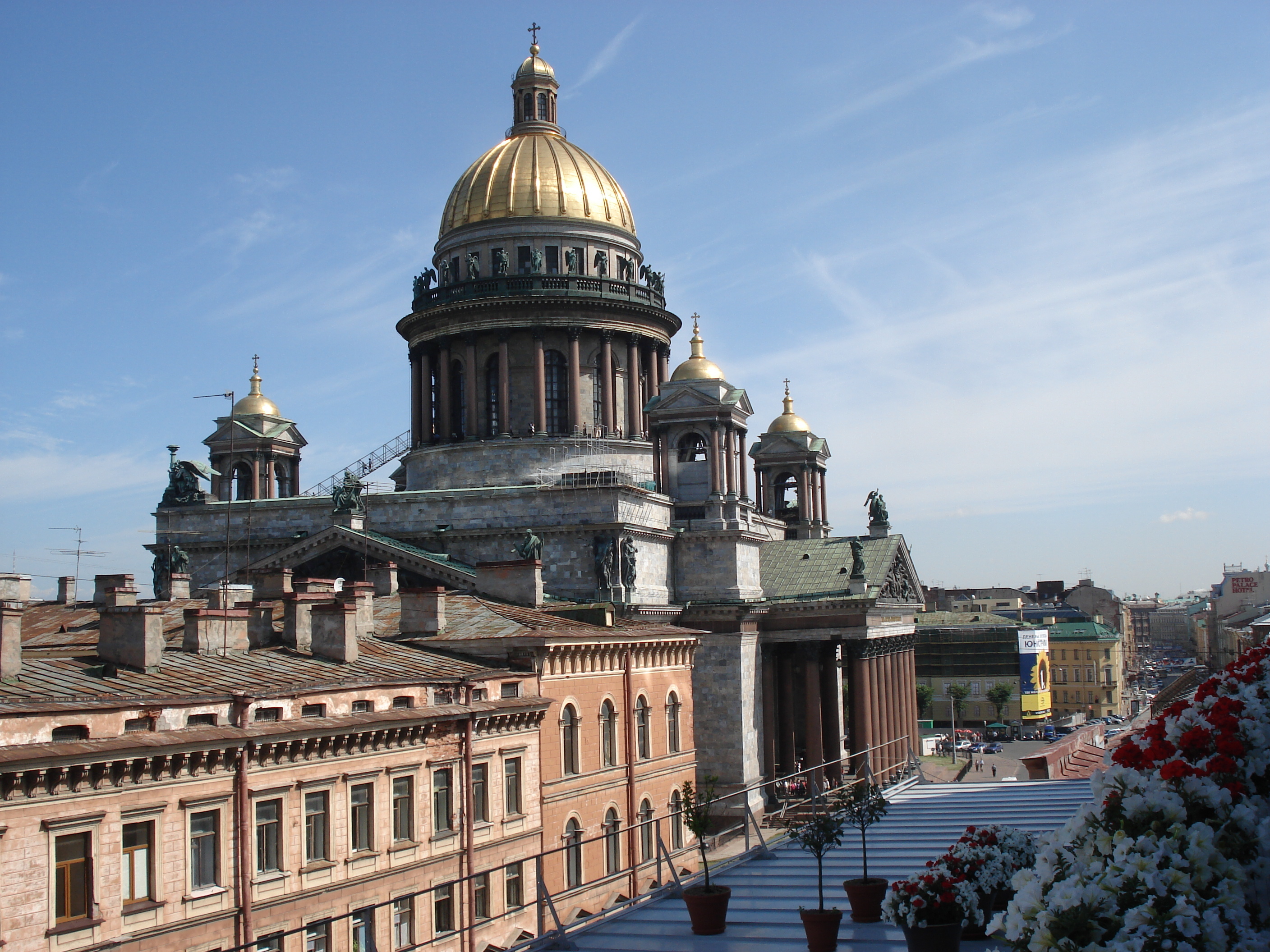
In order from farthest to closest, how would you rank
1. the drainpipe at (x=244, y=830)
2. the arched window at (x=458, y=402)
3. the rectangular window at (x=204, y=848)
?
the arched window at (x=458, y=402), the drainpipe at (x=244, y=830), the rectangular window at (x=204, y=848)

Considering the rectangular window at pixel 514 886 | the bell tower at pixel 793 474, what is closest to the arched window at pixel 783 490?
the bell tower at pixel 793 474

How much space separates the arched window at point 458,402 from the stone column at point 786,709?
779 inches

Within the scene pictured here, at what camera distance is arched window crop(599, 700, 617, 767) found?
140ft

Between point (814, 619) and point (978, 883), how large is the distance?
48108mm

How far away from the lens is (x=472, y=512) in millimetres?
60406

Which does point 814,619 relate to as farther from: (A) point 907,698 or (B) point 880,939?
(B) point 880,939

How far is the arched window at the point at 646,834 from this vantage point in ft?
145

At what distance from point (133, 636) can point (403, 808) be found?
7330 millimetres

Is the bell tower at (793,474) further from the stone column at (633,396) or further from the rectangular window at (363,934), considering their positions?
the rectangular window at (363,934)

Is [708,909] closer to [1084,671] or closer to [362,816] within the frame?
[362,816]

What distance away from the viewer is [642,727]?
46.0 m

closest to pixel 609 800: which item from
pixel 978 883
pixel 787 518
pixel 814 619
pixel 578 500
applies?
pixel 578 500

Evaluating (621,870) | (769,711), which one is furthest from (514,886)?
→ (769,711)

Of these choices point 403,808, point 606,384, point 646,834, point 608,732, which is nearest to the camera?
point 403,808
